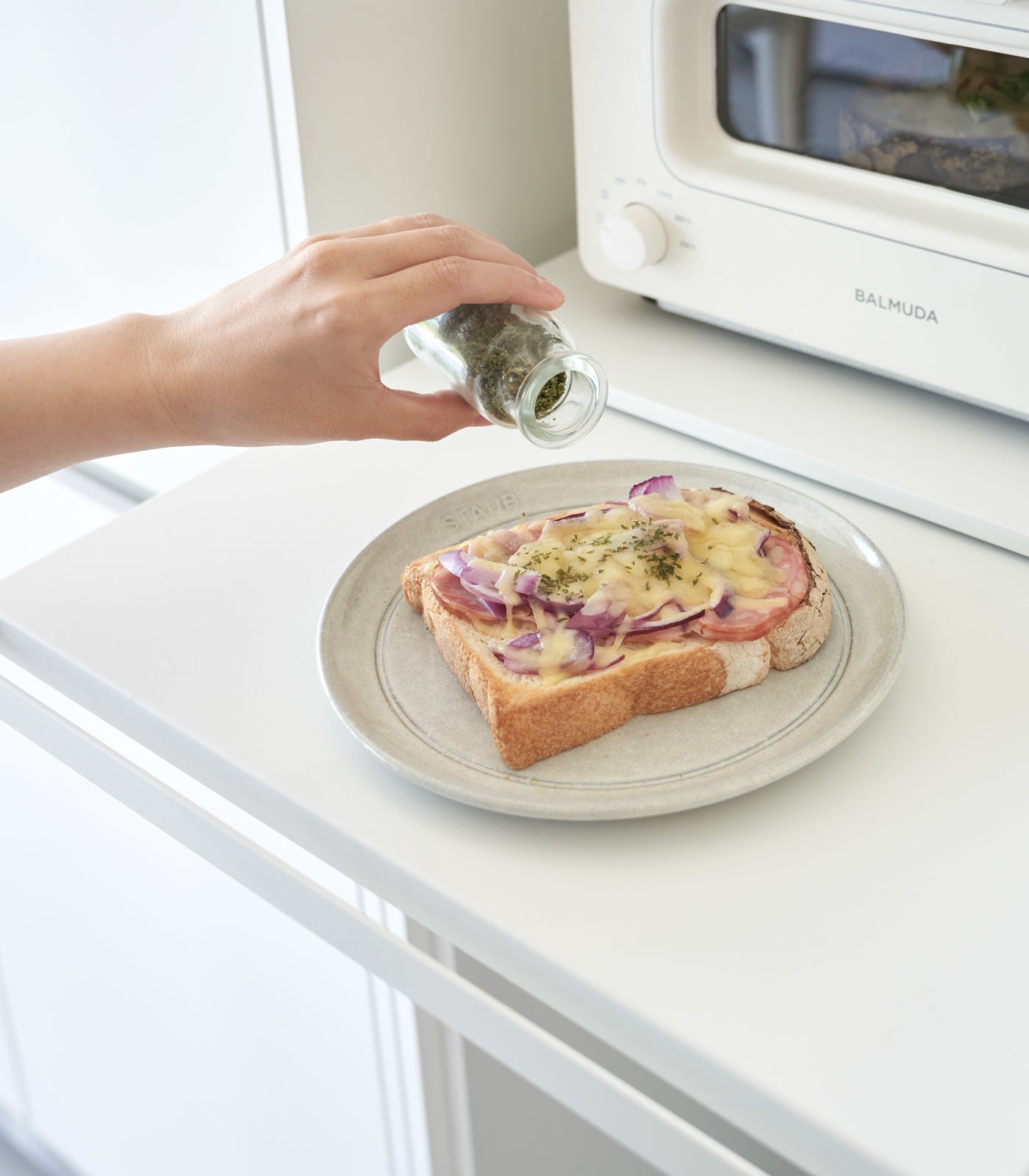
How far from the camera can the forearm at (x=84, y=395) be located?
0.69 m

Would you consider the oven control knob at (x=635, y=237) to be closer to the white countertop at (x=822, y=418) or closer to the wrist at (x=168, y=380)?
the white countertop at (x=822, y=418)

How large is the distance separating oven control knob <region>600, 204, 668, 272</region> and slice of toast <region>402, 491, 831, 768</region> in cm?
33

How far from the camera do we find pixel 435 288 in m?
0.64

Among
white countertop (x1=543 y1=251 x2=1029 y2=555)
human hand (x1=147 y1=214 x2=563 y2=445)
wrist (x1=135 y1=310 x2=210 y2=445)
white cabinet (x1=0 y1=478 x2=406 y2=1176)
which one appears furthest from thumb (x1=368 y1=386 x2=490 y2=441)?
white cabinet (x1=0 y1=478 x2=406 y2=1176)

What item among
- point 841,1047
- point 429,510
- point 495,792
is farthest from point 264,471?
point 841,1047

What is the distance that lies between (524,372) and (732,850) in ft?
0.87

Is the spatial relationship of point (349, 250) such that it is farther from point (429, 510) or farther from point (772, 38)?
point (772, 38)

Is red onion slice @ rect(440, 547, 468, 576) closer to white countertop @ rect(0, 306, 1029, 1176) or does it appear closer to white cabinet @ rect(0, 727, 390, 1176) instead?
white countertop @ rect(0, 306, 1029, 1176)

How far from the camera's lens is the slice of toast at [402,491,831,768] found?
23.5 inches

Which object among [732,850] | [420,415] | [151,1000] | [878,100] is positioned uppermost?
[878,100]

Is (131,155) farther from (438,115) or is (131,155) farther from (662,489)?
(662,489)

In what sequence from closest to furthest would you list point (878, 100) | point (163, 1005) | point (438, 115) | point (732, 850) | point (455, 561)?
point (732, 850)
point (455, 561)
point (878, 100)
point (438, 115)
point (163, 1005)

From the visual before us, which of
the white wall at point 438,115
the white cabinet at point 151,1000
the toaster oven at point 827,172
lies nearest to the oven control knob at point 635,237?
the toaster oven at point 827,172

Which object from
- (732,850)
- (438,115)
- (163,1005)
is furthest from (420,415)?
(163,1005)
